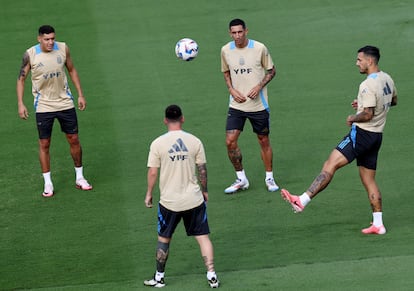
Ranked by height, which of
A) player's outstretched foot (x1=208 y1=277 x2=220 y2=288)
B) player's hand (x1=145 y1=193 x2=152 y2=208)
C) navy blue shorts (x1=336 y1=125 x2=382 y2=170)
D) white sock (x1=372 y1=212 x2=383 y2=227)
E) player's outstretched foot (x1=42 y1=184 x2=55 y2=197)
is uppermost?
navy blue shorts (x1=336 y1=125 x2=382 y2=170)

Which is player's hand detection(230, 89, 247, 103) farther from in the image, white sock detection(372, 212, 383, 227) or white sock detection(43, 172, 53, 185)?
white sock detection(43, 172, 53, 185)

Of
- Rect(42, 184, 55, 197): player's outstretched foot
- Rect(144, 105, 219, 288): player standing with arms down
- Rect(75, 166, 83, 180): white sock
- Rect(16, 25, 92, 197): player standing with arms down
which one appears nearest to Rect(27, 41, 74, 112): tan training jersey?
Rect(16, 25, 92, 197): player standing with arms down

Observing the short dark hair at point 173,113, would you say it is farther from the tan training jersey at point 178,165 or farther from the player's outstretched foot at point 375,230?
the player's outstretched foot at point 375,230

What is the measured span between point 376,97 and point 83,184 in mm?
4857

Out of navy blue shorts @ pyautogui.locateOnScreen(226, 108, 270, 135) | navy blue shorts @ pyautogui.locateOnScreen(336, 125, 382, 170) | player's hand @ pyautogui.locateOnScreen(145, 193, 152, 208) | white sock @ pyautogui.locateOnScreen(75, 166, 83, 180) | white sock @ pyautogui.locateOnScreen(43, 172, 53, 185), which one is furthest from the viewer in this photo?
white sock @ pyautogui.locateOnScreen(75, 166, 83, 180)

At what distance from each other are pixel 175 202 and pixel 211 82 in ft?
26.3

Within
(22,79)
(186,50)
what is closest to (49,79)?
(22,79)

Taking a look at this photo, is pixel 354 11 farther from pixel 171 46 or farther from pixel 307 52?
pixel 171 46

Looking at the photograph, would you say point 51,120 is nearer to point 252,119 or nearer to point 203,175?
point 252,119

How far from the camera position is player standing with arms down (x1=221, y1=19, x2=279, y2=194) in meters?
13.8

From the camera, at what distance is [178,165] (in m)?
10.7

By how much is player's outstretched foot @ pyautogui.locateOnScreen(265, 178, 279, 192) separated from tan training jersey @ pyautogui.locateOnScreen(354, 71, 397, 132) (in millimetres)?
2197

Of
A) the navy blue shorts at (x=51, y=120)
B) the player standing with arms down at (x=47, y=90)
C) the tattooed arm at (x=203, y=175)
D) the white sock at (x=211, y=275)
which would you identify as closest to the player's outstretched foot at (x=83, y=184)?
the player standing with arms down at (x=47, y=90)

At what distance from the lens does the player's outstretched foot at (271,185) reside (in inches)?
551
